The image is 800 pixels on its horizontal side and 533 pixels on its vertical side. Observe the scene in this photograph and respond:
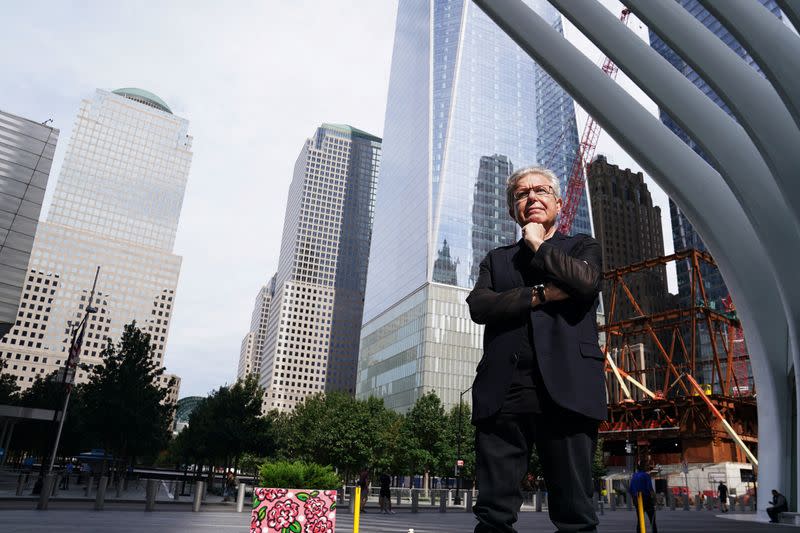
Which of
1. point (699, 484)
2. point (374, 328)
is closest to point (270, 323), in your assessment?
point (374, 328)

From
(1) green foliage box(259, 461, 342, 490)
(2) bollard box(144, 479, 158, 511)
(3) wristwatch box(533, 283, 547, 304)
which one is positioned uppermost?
(3) wristwatch box(533, 283, 547, 304)

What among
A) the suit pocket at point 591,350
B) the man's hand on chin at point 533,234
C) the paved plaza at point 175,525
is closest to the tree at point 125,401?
the paved plaza at point 175,525

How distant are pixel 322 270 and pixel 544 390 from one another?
179m

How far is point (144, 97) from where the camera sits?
187 meters

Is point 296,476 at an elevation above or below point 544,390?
below

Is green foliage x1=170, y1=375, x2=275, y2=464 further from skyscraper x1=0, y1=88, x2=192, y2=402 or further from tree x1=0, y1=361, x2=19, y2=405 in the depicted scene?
skyscraper x1=0, y1=88, x2=192, y2=402

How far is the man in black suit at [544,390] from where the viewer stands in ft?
7.11

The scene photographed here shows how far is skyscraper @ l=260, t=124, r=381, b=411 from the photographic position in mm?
170125

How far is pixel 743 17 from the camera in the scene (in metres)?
11.7

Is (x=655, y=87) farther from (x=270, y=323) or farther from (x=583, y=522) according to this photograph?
(x=270, y=323)

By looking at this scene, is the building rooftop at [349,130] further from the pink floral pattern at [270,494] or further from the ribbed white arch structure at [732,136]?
the pink floral pattern at [270,494]

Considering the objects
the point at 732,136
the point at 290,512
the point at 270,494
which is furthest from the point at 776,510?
the point at 270,494

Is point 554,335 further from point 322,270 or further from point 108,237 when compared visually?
point 322,270

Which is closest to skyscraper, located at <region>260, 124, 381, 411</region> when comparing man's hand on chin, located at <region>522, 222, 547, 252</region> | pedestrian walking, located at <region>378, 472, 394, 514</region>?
pedestrian walking, located at <region>378, 472, 394, 514</region>
